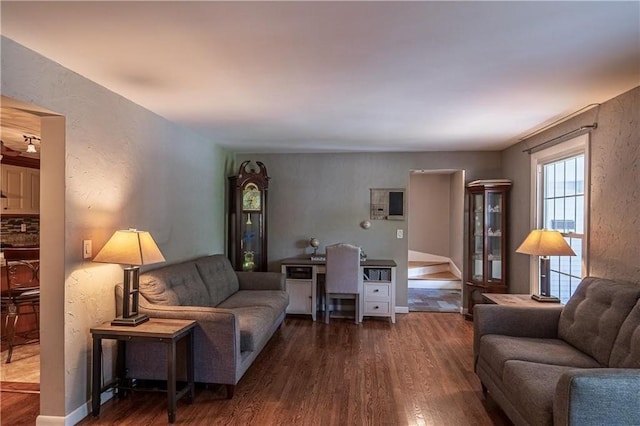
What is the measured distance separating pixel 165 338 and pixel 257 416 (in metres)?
0.83

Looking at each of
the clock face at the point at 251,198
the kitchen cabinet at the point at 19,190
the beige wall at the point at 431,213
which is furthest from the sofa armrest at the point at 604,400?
the kitchen cabinet at the point at 19,190

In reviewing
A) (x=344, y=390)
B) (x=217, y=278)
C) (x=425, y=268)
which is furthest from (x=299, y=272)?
(x=425, y=268)

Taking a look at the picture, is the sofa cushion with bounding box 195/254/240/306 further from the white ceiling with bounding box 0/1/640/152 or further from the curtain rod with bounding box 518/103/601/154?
the curtain rod with bounding box 518/103/601/154

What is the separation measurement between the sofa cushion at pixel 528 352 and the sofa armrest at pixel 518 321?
7 cm

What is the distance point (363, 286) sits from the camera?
495 cm

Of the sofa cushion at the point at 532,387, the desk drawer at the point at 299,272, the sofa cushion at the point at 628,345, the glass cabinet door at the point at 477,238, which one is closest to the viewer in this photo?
the sofa cushion at the point at 532,387

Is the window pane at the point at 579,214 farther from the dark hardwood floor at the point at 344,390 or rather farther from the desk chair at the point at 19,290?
the desk chair at the point at 19,290

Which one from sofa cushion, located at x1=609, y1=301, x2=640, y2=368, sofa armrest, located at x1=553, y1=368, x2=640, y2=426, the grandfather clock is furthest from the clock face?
sofa armrest, located at x1=553, y1=368, x2=640, y2=426

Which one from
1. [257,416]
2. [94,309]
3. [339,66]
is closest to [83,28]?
[339,66]

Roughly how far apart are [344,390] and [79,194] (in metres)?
2.41

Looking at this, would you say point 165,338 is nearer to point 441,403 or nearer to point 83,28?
point 83,28

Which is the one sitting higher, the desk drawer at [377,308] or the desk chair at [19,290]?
the desk chair at [19,290]

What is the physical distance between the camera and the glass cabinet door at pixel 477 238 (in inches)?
196

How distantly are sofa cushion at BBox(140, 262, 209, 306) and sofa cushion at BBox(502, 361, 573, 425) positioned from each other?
2.50 meters
